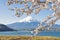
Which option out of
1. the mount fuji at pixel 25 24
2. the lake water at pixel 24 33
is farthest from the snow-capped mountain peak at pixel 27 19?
the lake water at pixel 24 33

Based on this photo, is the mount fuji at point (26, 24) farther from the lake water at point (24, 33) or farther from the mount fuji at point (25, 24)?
the lake water at point (24, 33)

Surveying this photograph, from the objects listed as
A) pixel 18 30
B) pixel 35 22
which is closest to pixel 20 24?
pixel 18 30

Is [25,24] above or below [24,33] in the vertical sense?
above

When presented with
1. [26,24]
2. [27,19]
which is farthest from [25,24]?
[27,19]

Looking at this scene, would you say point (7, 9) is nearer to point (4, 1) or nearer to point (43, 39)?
point (4, 1)

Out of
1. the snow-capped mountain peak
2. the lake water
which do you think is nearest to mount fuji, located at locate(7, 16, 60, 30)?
the snow-capped mountain peak

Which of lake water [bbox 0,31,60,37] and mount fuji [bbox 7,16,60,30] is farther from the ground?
mount fuji [bbox 7,16,60,30]

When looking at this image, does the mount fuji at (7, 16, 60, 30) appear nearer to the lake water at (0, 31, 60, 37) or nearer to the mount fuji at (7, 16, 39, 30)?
the mount fuji at (7, 16, 39, 30)

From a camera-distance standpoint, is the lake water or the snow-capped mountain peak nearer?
the snow-capped mountain peak

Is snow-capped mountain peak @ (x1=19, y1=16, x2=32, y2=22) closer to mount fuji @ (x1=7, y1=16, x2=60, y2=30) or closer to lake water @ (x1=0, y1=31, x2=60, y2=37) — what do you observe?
mount fuji @ (x1=7, y1=16, x2=60, y2=30)

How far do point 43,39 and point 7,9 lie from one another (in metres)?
0.97

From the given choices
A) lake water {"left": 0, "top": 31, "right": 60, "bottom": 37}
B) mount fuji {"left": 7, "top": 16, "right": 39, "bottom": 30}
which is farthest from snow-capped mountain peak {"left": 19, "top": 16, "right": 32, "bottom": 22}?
lake water {"left": 0, "top": 31, "right": 60, "bottom": 37}

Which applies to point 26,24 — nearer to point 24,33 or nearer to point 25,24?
point 25,24

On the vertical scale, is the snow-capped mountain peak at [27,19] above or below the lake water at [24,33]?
above
